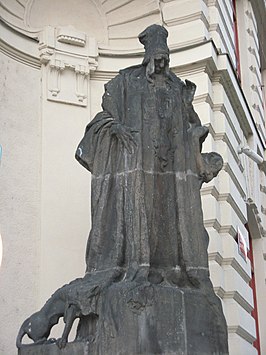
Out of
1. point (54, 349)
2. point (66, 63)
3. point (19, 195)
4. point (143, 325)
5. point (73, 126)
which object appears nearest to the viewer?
point (143, 325)

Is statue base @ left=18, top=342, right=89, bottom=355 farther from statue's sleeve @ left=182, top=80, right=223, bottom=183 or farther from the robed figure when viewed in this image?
statue's sleeve @ left=182, top=80, right=223, bottom=183

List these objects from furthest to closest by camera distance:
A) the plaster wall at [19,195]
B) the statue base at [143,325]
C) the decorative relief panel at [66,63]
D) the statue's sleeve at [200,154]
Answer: the decorative relief panel at [66,63] < the plaster wall at [19,195] < the statue's sleeve at [200,154] < the statue base at [143,325]

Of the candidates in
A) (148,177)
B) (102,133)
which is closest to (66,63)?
(102,133)

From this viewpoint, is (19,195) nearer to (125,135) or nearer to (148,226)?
(125,135)

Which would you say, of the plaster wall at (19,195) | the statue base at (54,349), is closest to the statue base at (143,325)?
the statue base at (54,349)

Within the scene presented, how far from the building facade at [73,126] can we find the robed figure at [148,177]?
10.5ft

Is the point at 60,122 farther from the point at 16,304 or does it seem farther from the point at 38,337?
the point at 38,337

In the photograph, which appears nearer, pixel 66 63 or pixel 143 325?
pixel 143 325

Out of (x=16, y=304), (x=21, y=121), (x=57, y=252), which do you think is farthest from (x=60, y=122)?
(x=16, y=304)

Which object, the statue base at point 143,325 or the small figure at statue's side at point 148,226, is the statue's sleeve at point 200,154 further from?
the statue base at point 143,325

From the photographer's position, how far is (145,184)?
246 inches

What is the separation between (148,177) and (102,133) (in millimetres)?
609

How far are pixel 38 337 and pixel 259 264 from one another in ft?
25.7

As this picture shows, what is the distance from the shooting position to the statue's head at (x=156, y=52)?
673 centimetres
